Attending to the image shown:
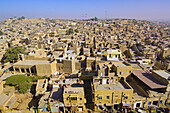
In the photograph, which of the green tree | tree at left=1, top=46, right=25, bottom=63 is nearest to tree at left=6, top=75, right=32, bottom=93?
the green tree

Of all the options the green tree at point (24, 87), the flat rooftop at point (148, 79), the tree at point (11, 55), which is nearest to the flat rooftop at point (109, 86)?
the flat rooftop at point (148, 79)

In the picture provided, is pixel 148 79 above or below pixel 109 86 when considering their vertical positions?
above

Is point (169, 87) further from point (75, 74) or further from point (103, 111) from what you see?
point (75, 74)

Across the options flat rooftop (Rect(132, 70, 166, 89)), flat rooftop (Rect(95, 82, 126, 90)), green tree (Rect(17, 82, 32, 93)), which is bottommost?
green tree (Rect(17, 82, 32, 93))

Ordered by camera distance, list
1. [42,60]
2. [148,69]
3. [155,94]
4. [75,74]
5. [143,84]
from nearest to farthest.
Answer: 1. [155,94]
2. [143,84]
3. [148,69]
4. [75,74]
5. [42,60]

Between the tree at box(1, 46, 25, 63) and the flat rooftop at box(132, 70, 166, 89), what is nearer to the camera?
the flat rooftop at box(132, 70, 166, 89)

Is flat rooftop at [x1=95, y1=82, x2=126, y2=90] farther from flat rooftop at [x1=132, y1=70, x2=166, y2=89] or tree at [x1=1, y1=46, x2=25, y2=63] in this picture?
tree at [x1=1, y1=46, x2=25, y2=63]

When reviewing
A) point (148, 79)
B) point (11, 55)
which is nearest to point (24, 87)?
point (11, 55)

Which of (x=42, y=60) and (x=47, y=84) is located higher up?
(x=42, y=60)

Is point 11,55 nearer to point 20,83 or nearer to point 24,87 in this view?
point 20,83

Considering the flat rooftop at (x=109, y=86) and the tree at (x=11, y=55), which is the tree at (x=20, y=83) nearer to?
the flat rooftop at (x=109, y=86)

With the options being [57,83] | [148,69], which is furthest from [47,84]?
[148,69]
